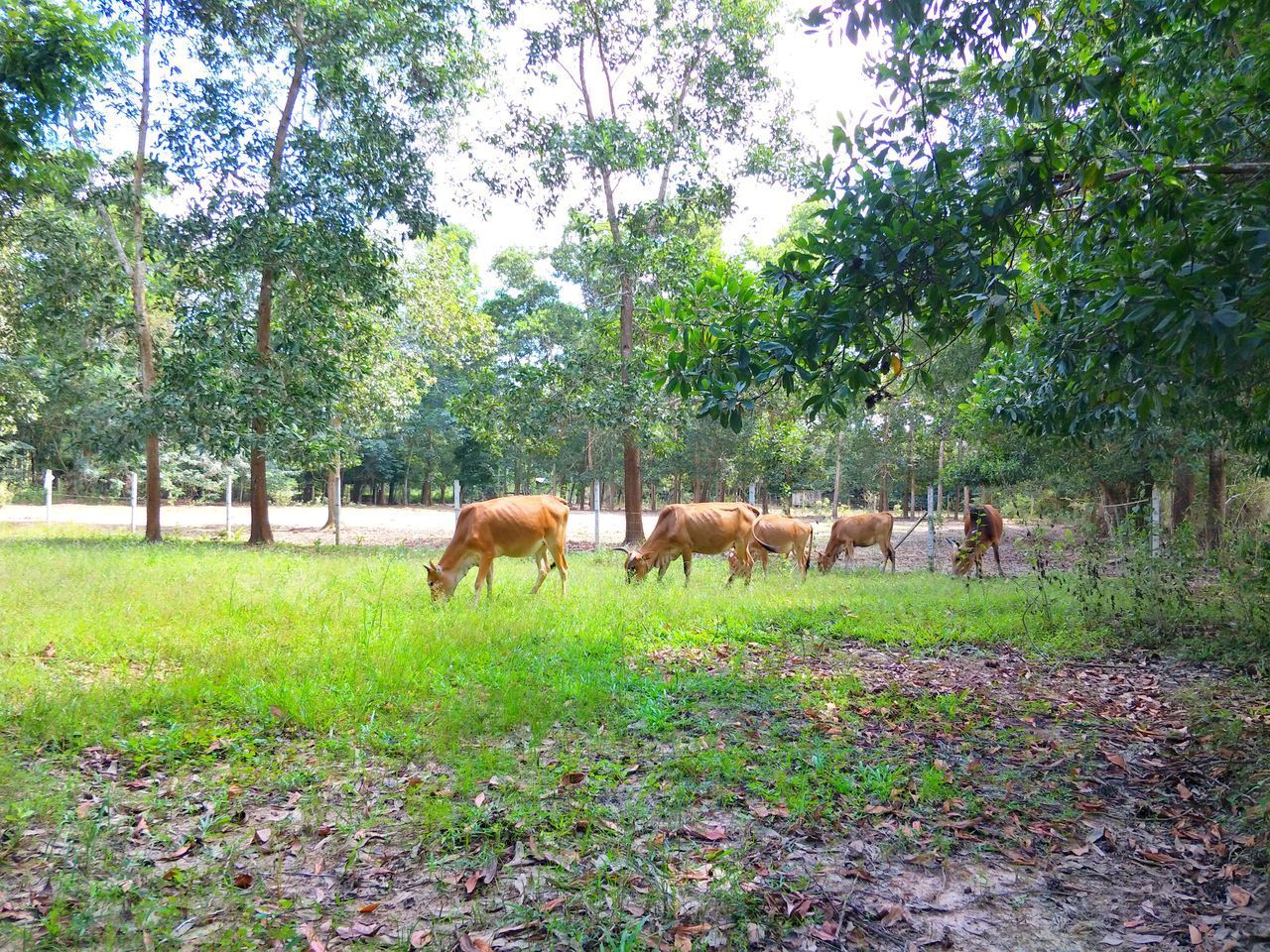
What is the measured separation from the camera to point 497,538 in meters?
10.5

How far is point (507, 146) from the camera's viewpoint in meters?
17.6

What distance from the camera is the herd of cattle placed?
1020 centimetres

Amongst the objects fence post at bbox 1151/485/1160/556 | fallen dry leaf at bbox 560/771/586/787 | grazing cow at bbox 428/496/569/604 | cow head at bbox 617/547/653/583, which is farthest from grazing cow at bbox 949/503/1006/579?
fallen dry leaf at bbox 560/771/586/787

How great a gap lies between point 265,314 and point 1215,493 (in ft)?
64.3

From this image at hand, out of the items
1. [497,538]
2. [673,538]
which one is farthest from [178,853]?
[673,538]

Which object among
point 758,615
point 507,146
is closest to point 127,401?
point 507,146

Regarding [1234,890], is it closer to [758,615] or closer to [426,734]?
[426,734]

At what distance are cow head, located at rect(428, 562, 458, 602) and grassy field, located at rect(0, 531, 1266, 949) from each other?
35.2 inches

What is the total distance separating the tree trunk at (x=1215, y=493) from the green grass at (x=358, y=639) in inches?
151

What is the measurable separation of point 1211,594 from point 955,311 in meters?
7.18

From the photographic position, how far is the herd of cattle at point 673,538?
1020cm

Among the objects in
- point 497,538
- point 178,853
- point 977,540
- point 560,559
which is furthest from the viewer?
point 977,540

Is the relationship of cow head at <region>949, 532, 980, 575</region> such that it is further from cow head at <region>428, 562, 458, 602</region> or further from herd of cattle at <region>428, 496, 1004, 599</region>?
cow head at <region>428, 562, 458, 602</region>

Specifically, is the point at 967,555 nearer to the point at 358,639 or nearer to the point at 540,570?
the point at 540,570
